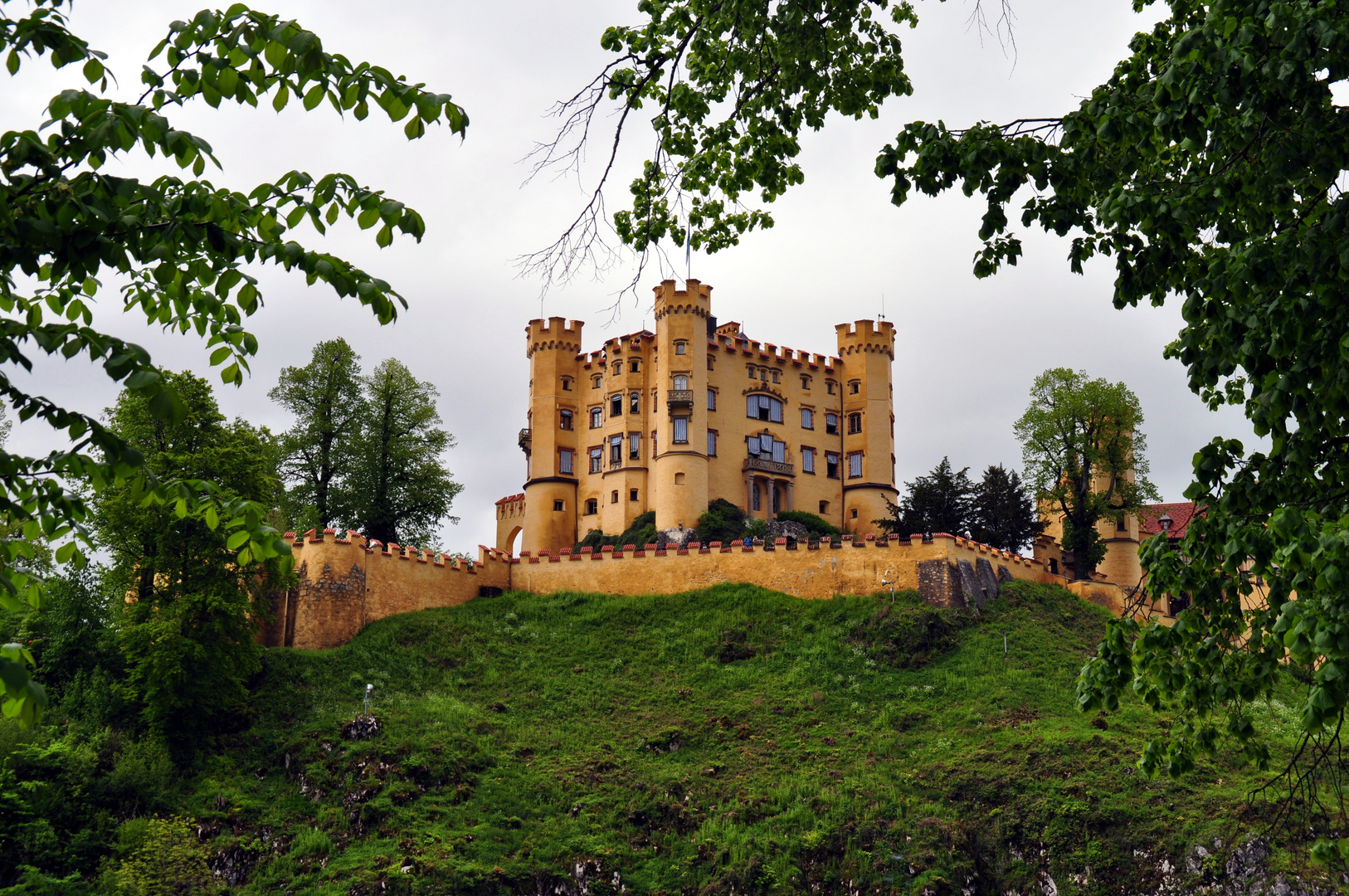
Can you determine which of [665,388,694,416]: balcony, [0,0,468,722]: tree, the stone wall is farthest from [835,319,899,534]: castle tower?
[0,0,468,722]: tree

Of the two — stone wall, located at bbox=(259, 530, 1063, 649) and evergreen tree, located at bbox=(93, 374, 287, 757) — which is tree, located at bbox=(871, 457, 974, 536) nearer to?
stone wall, located at bbox=(259, 530, 1063, 649)

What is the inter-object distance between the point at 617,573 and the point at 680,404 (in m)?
11.0

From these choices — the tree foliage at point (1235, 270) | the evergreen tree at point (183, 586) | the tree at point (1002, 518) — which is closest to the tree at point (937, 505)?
the tree at point (1002, 518)

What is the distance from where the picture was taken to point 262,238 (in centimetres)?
740

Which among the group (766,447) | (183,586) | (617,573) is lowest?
(183,586)

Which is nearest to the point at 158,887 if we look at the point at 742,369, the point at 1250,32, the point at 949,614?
the point at 949,614

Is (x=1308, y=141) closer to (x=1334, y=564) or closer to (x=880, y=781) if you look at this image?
(x=1334, y=564)

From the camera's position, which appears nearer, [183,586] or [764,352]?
[183,586]

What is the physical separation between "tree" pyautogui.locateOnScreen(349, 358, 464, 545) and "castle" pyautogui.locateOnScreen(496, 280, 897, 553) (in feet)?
19.0

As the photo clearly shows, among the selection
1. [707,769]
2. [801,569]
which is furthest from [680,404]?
[707,769]

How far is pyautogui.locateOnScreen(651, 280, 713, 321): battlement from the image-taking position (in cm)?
5894

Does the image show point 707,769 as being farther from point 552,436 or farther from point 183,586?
Answer: point 552,436

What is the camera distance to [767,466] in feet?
197

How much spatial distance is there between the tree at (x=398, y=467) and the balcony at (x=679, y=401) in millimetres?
9953
